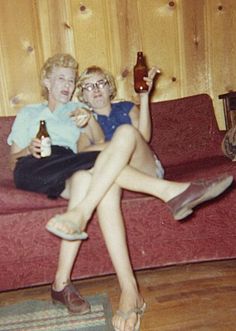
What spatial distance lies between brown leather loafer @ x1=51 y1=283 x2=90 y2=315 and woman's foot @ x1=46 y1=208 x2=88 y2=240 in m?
0.36

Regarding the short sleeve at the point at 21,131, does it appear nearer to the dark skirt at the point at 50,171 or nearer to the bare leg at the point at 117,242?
the dark skirt at the point at 50,171

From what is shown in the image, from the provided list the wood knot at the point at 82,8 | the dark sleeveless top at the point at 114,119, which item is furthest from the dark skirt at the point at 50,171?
the wood knot at the point at 82,8

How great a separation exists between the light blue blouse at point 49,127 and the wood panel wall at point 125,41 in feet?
2.11

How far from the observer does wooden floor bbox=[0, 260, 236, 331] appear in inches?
64.9

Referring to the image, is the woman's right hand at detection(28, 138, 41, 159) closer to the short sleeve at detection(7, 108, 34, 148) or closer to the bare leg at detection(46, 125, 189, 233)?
the short sleeve at detection(7, 108, 34, 148)

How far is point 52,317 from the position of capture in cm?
180

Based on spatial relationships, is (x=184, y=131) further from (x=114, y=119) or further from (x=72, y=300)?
(x=72, y=300)

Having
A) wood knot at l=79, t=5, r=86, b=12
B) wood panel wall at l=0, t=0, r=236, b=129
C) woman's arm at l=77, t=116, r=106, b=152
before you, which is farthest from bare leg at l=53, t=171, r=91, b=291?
wood knot at l=79, t=5, r=86, b=12

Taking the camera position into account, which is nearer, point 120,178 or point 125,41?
point 120,178

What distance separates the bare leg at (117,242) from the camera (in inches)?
68.1

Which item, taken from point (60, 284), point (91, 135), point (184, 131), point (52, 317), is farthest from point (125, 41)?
→ point (52, 317)

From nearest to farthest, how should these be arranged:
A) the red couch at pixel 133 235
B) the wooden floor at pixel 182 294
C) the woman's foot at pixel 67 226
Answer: the woman's foot at pixel 67 226 < the wooden floor at pixel 182 294 < the red couch at pixel 133 235

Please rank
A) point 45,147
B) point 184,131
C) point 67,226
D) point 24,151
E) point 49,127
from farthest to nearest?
point 184,131 → point 49,127 → point 24,151 → point 45,147 → point 67,226

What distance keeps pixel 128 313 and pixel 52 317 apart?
0.33 m
